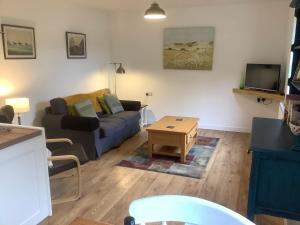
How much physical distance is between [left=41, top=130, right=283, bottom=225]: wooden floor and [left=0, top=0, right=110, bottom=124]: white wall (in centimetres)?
142

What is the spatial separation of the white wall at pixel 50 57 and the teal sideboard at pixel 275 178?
3.21 meters

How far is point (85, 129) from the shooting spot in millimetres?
3766

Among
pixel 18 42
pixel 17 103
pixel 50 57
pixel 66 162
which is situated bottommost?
pixel 66 162

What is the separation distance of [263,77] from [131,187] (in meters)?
3.15

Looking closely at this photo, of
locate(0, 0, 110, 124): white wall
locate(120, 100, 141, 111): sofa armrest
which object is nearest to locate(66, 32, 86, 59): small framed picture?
locate(0, 0, 110, 124): white wall

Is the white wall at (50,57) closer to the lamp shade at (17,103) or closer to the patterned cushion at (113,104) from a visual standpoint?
the lamp shade at (17,103)

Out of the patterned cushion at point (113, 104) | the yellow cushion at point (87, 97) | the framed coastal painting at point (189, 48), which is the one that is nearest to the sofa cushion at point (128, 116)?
the patterned cushion at point (113, 104)

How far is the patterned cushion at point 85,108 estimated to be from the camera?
4184 mm

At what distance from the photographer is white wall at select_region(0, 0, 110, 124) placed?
12.1 ft

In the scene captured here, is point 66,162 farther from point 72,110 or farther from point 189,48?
point 189,48

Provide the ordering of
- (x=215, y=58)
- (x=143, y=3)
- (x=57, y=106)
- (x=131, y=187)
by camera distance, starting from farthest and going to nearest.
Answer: (x=215, y=58) < (x=143, y=3) < (x=57, y=106) < (x=131, y=187)

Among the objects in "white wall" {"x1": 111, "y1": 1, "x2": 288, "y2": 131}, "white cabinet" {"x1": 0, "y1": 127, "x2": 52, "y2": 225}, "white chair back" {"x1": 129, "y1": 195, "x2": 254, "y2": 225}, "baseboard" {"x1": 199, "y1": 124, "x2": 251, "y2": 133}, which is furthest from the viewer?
"baseboard" {"x1": 199, "y1": 124, "x2": 251, "y2": 133}

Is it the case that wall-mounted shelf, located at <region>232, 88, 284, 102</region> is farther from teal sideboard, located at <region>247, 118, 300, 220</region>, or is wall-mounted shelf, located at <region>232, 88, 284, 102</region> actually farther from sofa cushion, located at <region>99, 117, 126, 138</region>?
teal sideboard, located at <region>247, 118, 300, 220</region>

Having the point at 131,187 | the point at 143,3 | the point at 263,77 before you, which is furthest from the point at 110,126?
the point at 263,77
